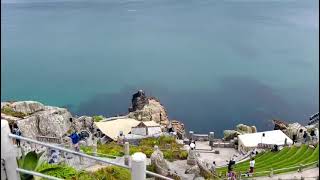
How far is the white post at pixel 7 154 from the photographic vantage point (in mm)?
5266

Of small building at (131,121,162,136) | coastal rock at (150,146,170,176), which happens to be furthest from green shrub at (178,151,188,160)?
small building at (131,121,162,136)

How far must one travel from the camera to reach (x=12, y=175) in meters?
5.49

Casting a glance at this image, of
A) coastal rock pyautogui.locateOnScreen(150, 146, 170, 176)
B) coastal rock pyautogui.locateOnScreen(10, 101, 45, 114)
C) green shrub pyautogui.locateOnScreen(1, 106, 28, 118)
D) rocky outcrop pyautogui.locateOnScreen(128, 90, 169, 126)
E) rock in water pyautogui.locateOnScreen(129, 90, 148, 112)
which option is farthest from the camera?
rock in water pyautogui.locateOnScreen(129, 90, 148, 112)

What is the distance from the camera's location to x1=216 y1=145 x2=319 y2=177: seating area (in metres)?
23.7

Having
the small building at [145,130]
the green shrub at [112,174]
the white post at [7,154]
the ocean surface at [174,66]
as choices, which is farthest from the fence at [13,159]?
the ocean surface at [174,66]

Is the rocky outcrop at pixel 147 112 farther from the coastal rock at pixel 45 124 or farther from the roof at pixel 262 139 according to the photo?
the roof at pixel 262 139

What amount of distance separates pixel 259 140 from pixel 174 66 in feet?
165

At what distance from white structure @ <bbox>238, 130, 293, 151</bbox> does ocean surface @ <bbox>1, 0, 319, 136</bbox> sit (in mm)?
19028

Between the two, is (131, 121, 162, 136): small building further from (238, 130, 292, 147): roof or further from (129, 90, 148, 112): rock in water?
(129, 90, 148, 112): rock in water

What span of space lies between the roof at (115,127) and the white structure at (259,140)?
866 centimetres

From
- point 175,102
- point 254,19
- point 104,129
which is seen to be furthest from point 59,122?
point 254,19

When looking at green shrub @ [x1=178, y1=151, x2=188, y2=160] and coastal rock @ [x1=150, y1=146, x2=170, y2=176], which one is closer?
coastal rock @ [x1=150, y1=146, x2=170, y2=176]

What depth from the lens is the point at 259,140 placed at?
112 ft

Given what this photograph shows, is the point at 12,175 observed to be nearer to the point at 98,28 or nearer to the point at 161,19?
the point at 98,28
